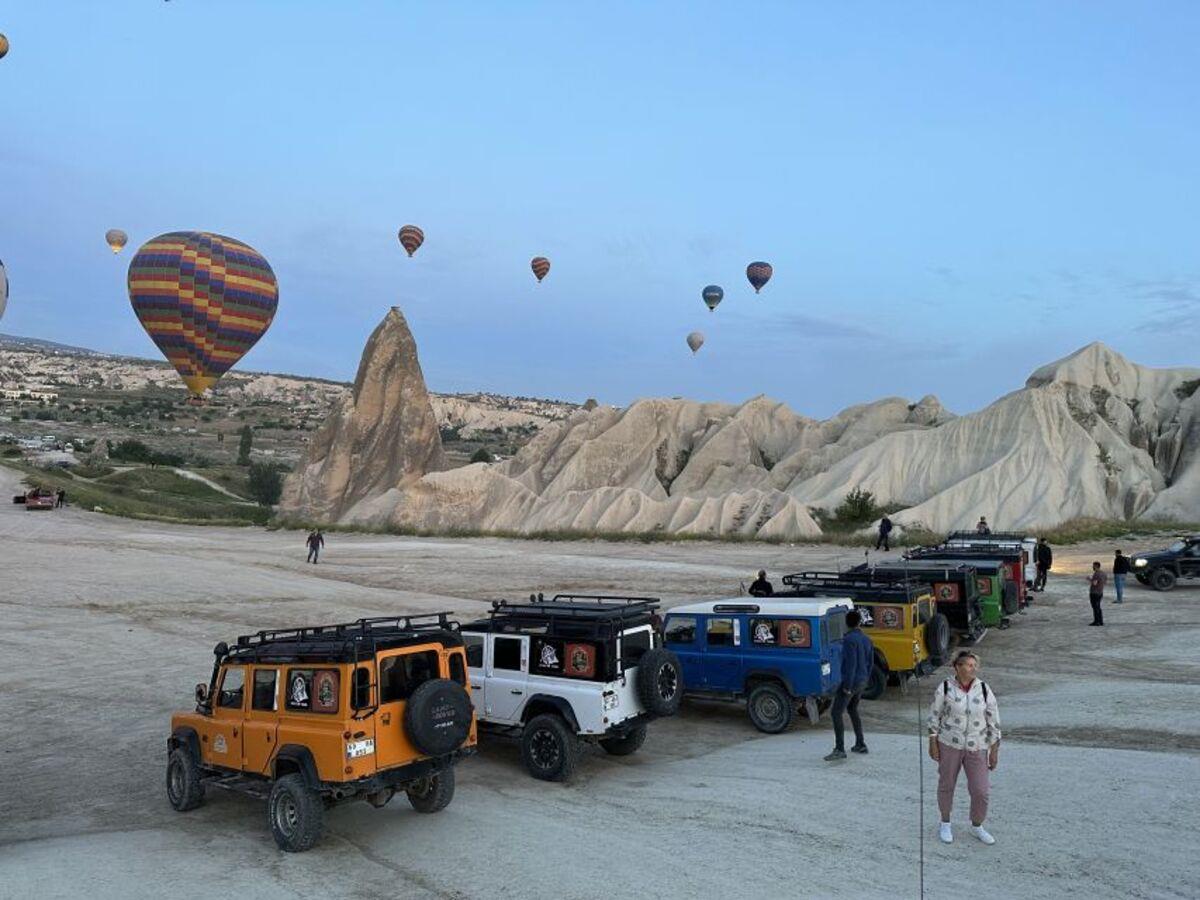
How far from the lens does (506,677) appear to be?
1244 cm

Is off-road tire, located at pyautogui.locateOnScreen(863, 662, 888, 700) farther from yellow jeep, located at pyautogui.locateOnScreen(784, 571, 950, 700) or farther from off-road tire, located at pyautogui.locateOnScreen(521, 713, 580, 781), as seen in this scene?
off-road tire, located at pyautogui.locateOnScreen(521, 713, 580, 781)

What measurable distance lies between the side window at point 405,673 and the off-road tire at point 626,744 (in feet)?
11.7

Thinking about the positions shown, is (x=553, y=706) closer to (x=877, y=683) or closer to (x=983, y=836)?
(x=983, y=836)

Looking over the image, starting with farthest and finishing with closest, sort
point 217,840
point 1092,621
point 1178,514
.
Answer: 1. point 1178,514
2. point 1092,621
3. point 217,840

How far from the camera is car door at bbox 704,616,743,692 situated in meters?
14.3

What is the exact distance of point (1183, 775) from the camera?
1068cm

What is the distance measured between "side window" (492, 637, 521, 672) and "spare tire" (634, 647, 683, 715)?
161 centimetres

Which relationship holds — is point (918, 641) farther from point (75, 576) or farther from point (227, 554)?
point (227, 554)

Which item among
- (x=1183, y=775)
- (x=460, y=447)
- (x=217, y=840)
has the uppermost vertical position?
(x=460, y=447)

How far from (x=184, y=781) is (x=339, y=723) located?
3130 mm

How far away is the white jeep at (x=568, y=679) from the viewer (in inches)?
459

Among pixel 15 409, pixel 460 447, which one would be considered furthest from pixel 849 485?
pixel 15 409

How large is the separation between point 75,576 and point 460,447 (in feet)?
424

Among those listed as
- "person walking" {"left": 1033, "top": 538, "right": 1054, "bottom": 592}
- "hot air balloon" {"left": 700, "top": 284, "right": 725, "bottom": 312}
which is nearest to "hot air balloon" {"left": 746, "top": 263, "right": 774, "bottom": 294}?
"hot air balloon" {"left": 700, "top": 284, "right": 725, "bottom": 312}
